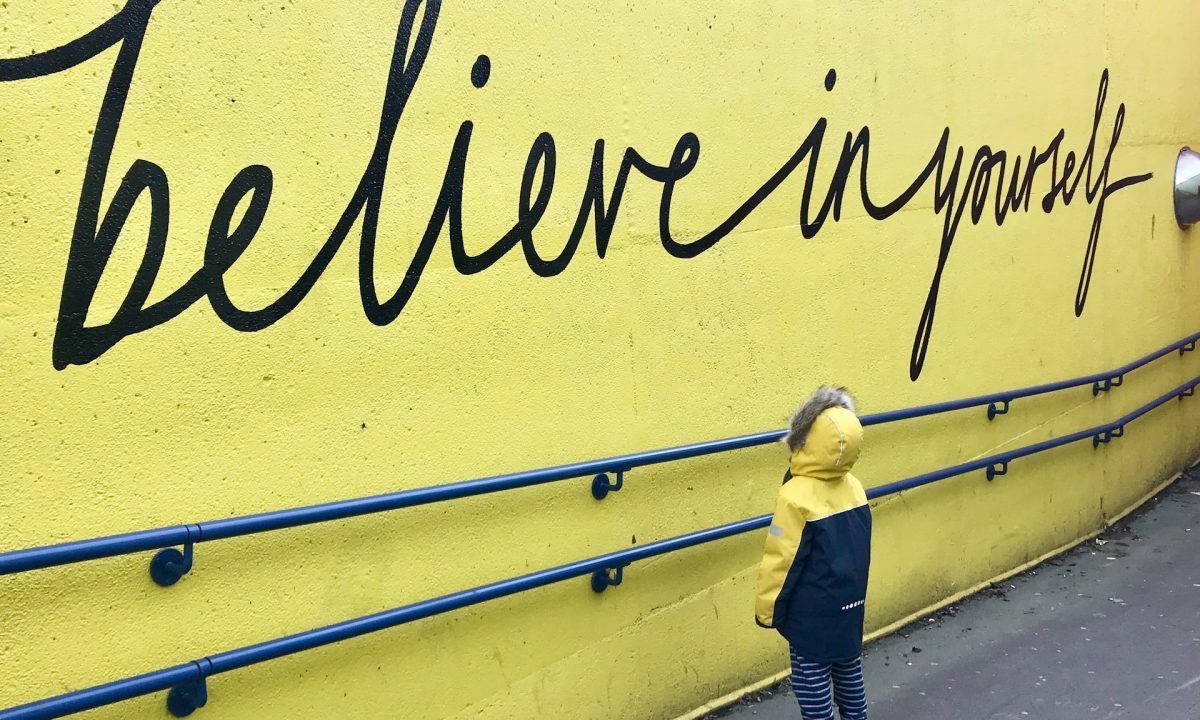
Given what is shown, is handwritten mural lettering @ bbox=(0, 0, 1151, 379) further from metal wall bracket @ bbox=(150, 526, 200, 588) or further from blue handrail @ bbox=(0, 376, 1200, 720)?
blue handrail @ bbox=(0, 376, 1200, 720)

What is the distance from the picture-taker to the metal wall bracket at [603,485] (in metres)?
3.68

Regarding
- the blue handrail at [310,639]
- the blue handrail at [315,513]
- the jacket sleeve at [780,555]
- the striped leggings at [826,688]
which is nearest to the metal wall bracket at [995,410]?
the blue handrail at [315,513]

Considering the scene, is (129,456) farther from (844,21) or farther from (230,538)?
(844,21)

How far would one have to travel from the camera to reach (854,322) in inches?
187

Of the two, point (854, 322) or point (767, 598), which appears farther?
point (854, 322)

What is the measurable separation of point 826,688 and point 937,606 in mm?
2043

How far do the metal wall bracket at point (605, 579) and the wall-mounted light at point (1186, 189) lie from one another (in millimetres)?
5373

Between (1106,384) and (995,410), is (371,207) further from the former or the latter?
(1106,384)

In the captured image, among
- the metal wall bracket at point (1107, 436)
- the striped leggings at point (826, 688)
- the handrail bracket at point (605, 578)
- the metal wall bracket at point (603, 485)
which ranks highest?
the metal wall bracket at point (603, 485)

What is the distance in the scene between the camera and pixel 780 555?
3.33 metres

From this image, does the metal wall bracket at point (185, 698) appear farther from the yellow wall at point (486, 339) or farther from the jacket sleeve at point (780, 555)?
the jacket sleeve at point (780, 555)

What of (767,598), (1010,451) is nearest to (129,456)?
(767,598)

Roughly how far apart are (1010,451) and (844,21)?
253cm

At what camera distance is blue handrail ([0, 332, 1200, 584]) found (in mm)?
2322
